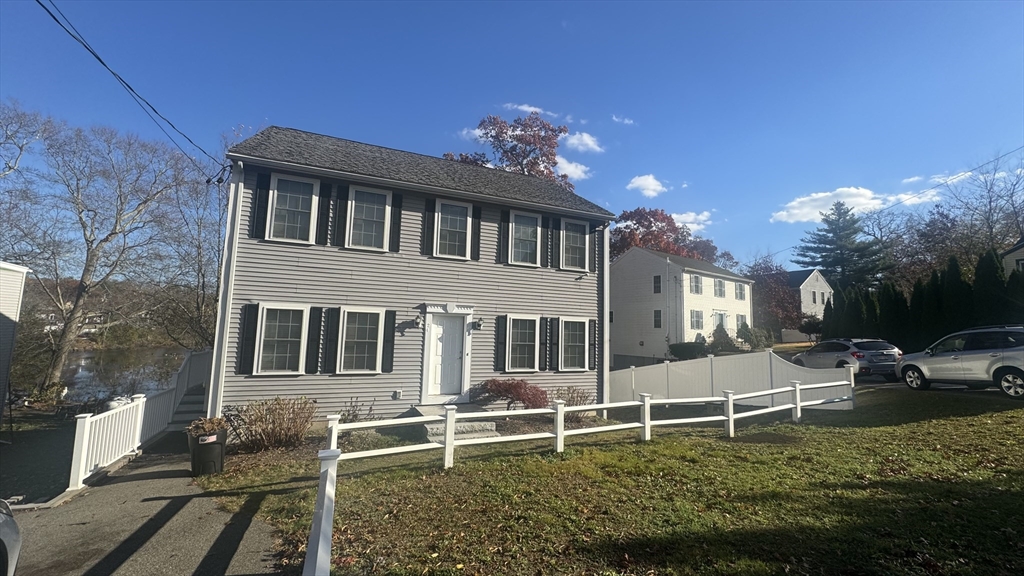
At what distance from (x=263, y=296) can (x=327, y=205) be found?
8.34ft

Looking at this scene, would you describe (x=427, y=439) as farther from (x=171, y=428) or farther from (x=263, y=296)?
(x=171, y=428)

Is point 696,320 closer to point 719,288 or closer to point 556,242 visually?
point 719,288

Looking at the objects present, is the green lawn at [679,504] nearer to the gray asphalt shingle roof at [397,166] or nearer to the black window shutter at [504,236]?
the black window shutter at [504,236]

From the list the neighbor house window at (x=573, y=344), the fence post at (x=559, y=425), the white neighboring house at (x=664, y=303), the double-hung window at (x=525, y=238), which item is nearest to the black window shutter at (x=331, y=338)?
the double-hung window at (x=525, y=238)

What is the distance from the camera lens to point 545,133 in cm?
3173

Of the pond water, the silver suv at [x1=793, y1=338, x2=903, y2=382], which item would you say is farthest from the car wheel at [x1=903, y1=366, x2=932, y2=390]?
the pond water

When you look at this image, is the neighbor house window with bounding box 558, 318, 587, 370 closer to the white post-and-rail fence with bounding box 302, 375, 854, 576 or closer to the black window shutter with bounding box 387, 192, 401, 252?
the white post-and-rail fence with bounding box 302, 375, 854, 576

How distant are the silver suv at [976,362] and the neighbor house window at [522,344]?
415 inches

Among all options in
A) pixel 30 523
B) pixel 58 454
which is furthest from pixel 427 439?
pixel 58 454

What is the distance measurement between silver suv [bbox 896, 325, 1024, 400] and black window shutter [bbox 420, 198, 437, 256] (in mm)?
13595

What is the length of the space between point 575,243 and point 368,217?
595 cm

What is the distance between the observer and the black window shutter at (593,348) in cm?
1295

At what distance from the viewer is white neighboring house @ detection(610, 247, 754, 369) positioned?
28.2 metres

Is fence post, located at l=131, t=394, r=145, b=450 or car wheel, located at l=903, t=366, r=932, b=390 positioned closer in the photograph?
fence post, located at l=131, t=394, r=145, b=450
